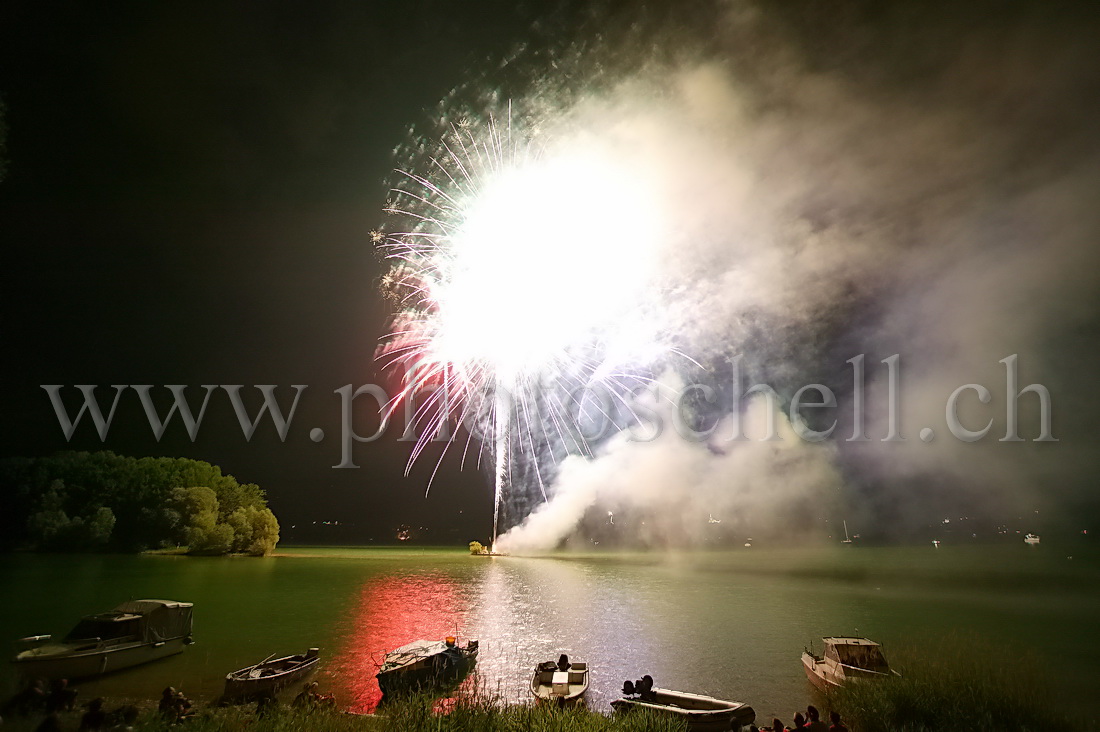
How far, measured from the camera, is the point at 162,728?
10727 millimetres

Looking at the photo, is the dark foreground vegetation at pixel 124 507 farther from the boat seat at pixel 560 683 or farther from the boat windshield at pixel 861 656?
the boat windshield at pixel 861 656


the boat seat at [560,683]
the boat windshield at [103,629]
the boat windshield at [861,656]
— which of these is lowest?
the boat seat at [560,683]

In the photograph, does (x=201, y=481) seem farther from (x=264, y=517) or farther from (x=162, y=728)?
(x=162, y=728)

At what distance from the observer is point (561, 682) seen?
18.1 metres

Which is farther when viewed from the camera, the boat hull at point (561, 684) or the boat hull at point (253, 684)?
the boat hull at point (561, 684)

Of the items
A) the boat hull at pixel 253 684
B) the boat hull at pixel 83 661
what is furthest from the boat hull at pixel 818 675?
the boat hull at pixel 83 661

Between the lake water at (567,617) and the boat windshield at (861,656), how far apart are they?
183 cm

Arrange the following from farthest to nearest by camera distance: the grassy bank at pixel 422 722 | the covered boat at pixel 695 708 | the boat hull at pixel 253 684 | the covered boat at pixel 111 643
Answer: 1. the covered boat at pixel 111 643
2. the boat hull at pixel 253 684
3. the covered boat at pixel 695 708
4. the grassy bank at pixel 422 722

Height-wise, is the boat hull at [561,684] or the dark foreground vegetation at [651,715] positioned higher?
the dark foreground vegetation at [651,715]

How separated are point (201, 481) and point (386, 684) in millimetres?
67047

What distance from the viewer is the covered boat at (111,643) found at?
17.9 m

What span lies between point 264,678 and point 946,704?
58.9 ft

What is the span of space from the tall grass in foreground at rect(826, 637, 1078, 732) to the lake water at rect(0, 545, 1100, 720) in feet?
10.7

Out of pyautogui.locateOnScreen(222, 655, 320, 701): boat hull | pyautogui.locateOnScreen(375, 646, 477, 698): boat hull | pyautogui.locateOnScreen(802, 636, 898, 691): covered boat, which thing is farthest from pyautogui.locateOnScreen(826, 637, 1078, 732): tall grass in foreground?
pyautogui.locateOnScreen(222, 655, 320, 701): boat hull
